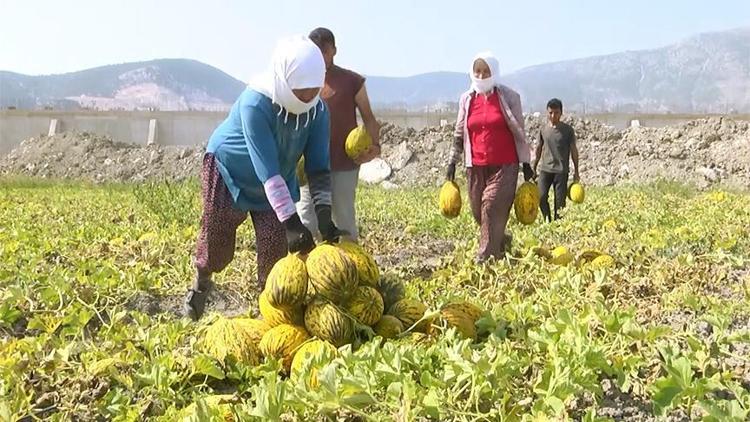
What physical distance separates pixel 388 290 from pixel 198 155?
2391 centimetres

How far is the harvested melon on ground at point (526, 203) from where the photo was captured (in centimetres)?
620

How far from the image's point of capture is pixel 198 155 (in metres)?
26.9

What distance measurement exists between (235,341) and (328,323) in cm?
37

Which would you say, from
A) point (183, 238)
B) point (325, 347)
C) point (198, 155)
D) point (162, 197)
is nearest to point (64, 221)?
point (162, 197)

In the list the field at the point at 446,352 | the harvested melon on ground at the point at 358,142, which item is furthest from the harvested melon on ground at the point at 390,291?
the harvested melon on ground at the point at 358,142

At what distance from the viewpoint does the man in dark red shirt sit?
18.8 feet

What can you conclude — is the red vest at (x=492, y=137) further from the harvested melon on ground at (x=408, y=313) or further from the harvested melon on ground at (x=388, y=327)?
the harvested melon on ground at (x=388, y=327)

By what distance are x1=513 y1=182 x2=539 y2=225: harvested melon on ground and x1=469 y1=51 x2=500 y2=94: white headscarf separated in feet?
2.46

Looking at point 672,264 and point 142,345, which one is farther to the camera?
point 672,264

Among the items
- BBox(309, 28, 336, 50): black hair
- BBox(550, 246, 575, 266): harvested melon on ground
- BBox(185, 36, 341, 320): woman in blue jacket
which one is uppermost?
BBox(309, 28, 336, 50): black hair

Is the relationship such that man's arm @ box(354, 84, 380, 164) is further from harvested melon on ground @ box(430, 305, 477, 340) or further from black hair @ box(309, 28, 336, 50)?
harvested melon on ground @ box(430, 305, 477, 340)

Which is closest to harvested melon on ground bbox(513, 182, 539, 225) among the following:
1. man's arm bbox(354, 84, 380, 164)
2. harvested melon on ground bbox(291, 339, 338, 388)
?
man's arm bbox(354, 84, 380, 164)

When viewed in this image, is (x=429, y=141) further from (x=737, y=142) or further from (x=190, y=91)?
(x=190, y=91)

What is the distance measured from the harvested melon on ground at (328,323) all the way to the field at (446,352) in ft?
0.39
